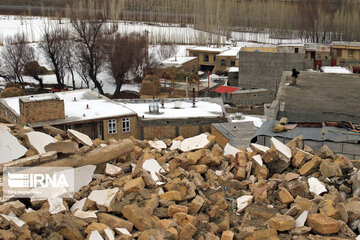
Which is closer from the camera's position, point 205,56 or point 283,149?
point 283,149

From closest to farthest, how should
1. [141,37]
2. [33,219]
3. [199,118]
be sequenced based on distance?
[33,219], [199,118], [141,37]

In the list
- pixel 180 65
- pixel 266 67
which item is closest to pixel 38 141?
pixel 266 67

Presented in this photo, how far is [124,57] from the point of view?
44.9 meters

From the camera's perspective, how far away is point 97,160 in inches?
333

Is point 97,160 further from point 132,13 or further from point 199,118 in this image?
point 132,13

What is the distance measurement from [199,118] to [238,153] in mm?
15066

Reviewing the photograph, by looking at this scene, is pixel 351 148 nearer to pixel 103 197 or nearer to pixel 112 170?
pixel 112 170

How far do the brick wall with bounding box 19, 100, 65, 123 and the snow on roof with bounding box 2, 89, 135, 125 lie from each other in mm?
466

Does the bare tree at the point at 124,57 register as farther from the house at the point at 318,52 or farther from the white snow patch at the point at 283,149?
the white snow patch at the point at 283,149

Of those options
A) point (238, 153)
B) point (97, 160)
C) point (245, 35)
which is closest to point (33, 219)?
point (97, 160)

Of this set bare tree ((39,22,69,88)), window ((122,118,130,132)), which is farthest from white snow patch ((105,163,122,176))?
bare tree ((39,22,69,88))

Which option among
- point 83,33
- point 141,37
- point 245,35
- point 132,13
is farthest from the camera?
point 132,13

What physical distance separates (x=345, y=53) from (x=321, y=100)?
1515 inches

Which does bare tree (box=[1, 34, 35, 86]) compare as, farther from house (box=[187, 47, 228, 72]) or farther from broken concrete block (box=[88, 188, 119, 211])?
broken concrete block (box=[88, 188, 119, 211])
